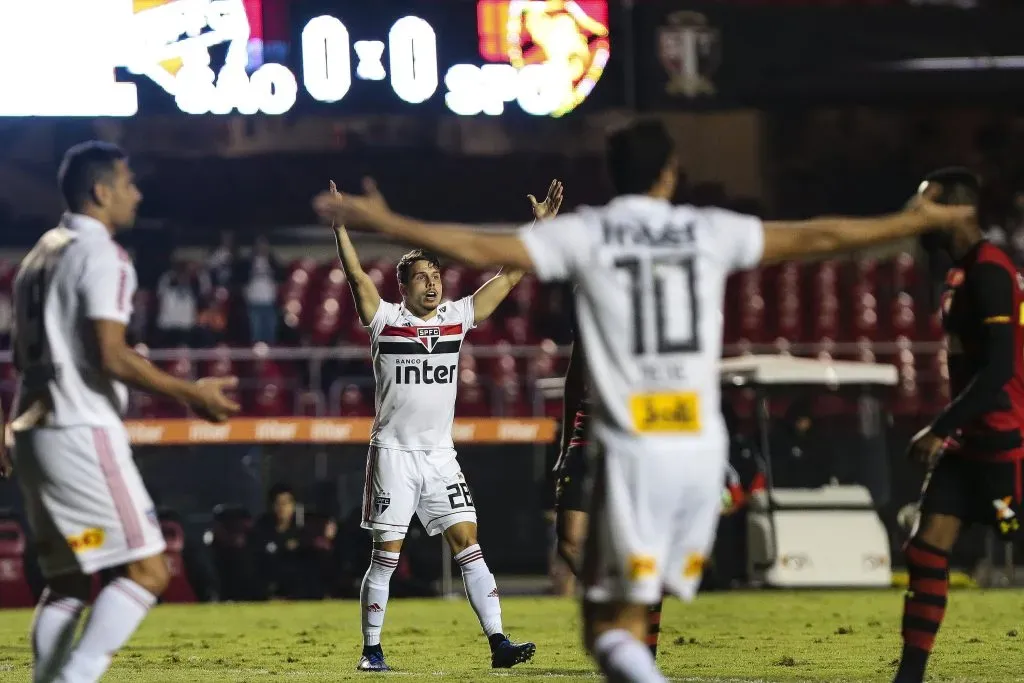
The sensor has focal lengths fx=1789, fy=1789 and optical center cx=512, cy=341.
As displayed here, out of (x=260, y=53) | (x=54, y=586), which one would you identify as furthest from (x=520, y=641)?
(x=260, y=53)

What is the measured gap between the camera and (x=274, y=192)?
28656 millimetres

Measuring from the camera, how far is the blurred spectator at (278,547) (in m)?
18.0

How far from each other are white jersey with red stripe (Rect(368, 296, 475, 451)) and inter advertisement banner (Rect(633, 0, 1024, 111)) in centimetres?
1356

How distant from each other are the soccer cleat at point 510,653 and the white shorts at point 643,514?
14.3 feet

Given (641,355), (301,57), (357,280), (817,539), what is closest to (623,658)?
(641,355)

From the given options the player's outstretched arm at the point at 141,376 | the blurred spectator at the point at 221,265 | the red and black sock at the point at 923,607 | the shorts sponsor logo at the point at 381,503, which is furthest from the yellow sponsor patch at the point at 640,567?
the blurred spectator at the point at 221,265

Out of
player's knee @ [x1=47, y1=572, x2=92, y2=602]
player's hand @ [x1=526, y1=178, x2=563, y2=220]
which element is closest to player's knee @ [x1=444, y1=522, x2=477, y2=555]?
player's hand @ [x1=526, y1=178, x2=563, y2=220]

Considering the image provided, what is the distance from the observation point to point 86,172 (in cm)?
664

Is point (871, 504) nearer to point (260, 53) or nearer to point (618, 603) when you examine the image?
point (260, 53)

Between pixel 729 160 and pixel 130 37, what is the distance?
10.6 m

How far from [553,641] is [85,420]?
6.49 meters

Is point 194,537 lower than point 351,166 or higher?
lower

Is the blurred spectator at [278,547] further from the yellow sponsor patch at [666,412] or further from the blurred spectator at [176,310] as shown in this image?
the yellow sponsor patch at [666,412]

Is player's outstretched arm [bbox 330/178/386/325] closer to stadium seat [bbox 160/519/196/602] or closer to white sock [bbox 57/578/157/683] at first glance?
white sock [bbox 57/578/157/683]
